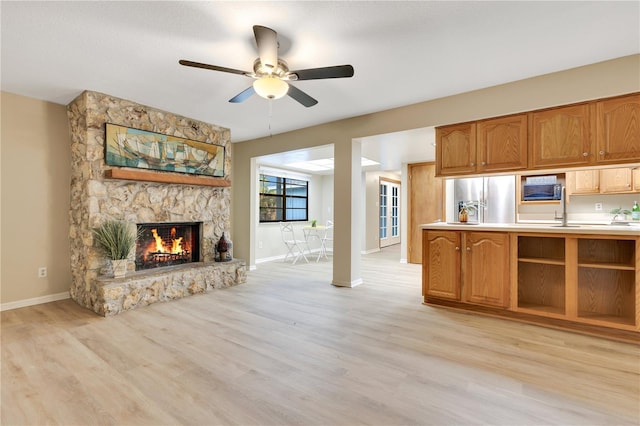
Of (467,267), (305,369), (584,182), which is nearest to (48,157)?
(305,369)

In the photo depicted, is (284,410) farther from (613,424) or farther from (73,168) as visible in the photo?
(73,168)

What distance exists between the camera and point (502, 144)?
3223 mm

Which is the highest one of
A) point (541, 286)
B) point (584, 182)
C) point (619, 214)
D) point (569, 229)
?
point (584, 182)

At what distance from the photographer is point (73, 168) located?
3.75 metres

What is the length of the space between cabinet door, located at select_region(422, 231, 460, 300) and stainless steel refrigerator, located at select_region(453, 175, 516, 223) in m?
1.64

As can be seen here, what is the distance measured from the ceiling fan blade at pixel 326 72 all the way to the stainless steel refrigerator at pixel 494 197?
349 cm

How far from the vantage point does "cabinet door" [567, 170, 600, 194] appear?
4324 millimetres

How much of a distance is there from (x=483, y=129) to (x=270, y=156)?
3.38 m

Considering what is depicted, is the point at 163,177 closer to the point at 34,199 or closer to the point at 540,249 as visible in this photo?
the point at 34,199

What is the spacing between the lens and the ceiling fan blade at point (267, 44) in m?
1.99

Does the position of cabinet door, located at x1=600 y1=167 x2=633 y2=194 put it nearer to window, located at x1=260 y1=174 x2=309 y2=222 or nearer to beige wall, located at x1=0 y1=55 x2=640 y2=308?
beige wall, located at x1=0 y1=55 x2=640 y2=308

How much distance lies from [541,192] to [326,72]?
406 cm

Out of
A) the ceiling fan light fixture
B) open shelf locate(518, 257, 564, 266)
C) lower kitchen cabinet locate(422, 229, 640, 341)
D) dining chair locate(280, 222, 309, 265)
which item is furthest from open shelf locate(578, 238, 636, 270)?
dining chair locate(280, 222, 309, 265)

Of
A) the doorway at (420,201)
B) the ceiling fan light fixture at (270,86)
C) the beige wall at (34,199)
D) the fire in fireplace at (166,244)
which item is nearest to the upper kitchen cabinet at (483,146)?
the ceiling fan light fixture at (270,86)
